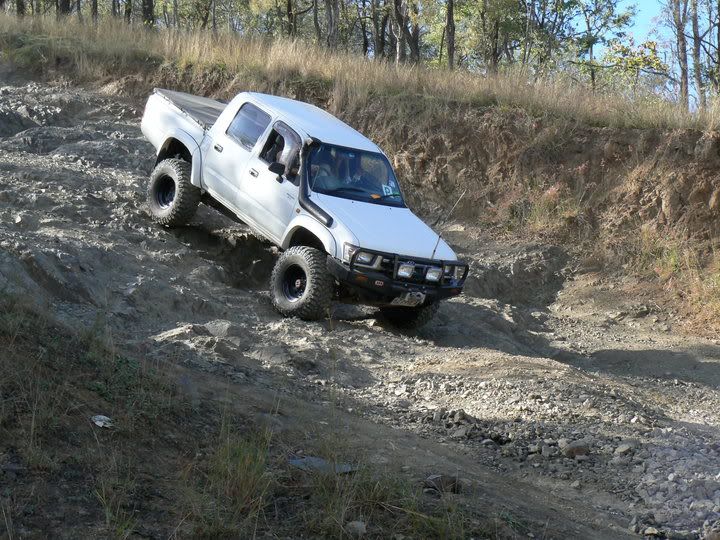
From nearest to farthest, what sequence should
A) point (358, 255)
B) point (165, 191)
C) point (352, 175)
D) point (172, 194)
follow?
point (358, 255)
point (352, 175)
point (172, 194)
point (165, 191)

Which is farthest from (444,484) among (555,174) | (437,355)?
(555,174)

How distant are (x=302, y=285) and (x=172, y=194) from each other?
2937 mm

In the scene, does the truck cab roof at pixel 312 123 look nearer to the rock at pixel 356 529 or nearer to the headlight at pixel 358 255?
the headlight at pixel 358 255

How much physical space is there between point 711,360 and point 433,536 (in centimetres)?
753

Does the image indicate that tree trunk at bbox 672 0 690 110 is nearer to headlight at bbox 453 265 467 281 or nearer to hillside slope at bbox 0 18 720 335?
hillside slope at bbox 0 18 720 335

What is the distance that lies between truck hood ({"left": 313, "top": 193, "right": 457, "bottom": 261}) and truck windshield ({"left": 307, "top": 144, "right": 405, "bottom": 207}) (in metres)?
0.17

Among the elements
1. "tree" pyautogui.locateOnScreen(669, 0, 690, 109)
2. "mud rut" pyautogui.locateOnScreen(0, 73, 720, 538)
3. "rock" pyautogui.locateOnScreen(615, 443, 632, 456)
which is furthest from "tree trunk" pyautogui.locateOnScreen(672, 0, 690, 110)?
"rock" pyautogui.locateOnScreen(615, 443, 632, 456)

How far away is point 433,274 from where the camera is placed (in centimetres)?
999

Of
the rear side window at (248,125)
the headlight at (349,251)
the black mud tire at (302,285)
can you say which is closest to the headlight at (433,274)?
the headlight at (349,251)

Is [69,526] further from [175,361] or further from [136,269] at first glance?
[136,269]

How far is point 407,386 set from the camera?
8.22 metres

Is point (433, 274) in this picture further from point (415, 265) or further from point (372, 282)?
point (372, 282)

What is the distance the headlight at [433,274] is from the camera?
9.95 meters

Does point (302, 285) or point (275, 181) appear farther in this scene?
point (275, 181)
